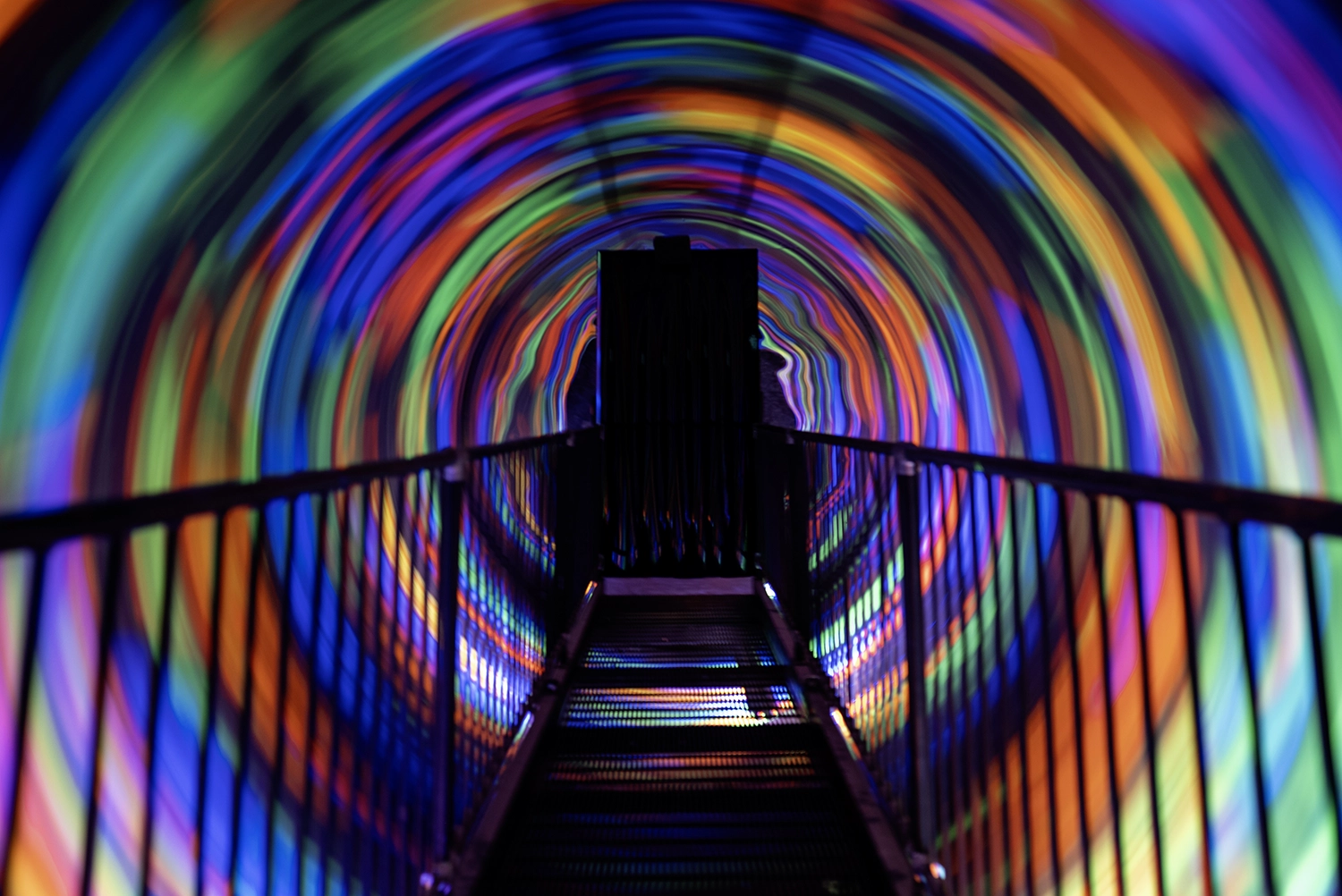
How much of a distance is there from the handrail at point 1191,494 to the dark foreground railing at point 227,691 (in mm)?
1550

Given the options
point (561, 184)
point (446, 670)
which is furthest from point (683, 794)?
point (561, 184)

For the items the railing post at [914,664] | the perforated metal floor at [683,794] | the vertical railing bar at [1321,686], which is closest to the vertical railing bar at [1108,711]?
the vertical railing bar at [1321,686]

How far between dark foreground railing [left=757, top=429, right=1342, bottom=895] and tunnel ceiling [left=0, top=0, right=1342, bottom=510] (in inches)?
17.6

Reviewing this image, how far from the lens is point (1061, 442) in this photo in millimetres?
4902

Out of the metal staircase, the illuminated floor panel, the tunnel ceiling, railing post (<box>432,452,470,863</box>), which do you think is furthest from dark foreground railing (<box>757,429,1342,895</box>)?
railing post (<box>432,452,470,863</box>)

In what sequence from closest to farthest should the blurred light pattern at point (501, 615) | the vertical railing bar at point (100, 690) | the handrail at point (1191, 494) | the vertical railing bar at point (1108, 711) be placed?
the handrail at point (1191, 494) → the vertical railing bar at point (100, 690) → the vertical railing bar at point (1108, 711) → the blurred light pattern at point (501, 615)

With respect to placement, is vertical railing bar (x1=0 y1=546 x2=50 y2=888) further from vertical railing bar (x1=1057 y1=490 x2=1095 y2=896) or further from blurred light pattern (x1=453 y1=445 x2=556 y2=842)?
blurred light pattern (x1=453 y1=445 x2=556 y2=842)

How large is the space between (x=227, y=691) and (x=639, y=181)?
4328 mm

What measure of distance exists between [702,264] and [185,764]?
5610 mm

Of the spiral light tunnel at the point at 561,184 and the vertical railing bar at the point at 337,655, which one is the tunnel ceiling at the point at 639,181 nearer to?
the spiral light tunnel at the point at 561,184

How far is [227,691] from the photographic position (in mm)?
3834

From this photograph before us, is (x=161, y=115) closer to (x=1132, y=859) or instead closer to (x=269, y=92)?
(x=269, y=92)

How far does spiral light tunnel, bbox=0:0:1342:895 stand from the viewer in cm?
268

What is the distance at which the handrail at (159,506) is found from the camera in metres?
1.31
